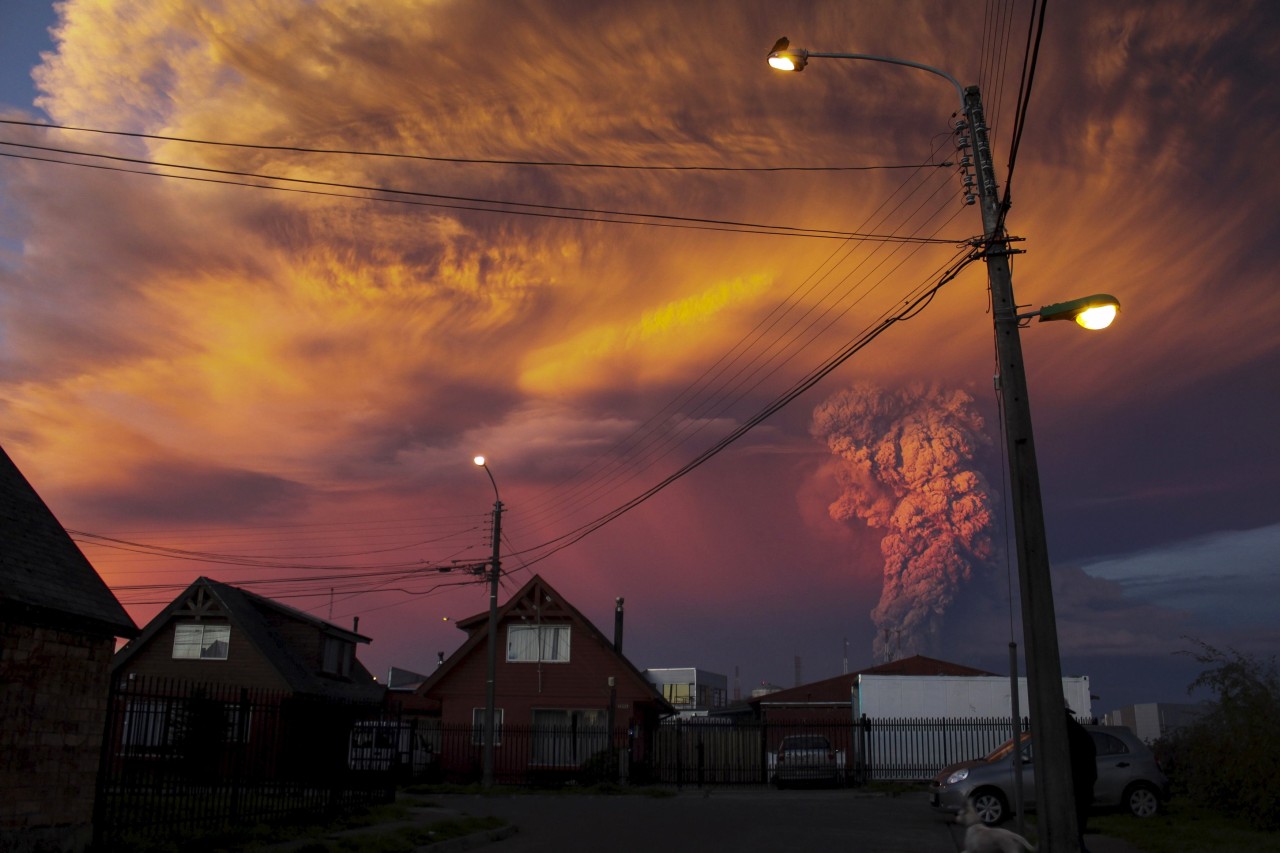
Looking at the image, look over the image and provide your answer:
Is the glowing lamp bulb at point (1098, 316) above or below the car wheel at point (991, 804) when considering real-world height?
above

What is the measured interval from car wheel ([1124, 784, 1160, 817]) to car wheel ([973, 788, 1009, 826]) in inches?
103

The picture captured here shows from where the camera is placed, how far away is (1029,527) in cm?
1099

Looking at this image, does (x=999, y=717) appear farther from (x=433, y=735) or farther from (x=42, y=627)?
(x=42, y=627)

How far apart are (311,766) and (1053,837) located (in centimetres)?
1379

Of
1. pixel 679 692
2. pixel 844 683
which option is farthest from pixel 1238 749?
pixel 679 692

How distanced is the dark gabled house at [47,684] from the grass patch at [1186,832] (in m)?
14.6

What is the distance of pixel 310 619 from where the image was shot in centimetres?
4550

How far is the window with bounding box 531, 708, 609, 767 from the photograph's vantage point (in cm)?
3928

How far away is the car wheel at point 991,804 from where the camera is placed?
62.7 ft

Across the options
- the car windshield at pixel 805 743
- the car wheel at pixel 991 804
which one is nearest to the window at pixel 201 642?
the car windshield at pixel 805 743

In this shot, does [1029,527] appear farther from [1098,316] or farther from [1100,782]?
[1100,782]

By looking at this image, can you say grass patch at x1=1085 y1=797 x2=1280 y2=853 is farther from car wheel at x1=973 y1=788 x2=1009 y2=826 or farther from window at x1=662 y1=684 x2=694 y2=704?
window at x1=662 y1=684 x2=694 y2=704

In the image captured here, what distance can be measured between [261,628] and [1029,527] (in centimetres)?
3806

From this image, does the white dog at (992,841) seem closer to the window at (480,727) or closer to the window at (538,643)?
the window at (480,727)
